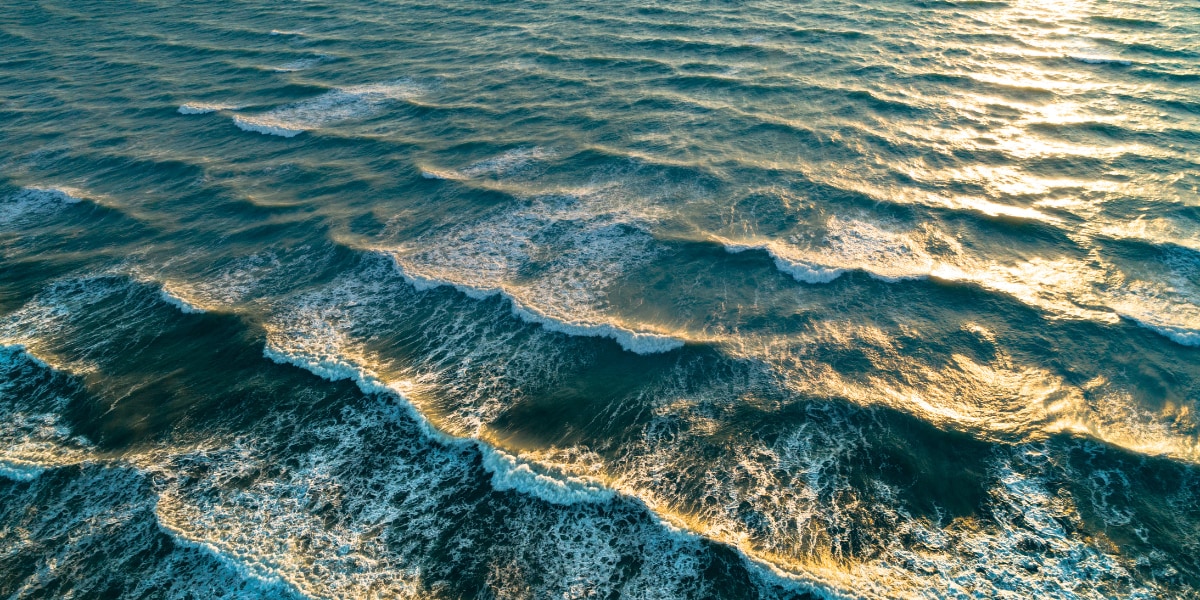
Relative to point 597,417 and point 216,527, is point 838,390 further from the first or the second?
point 216,527

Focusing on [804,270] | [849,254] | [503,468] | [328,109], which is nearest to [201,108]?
[328,109]

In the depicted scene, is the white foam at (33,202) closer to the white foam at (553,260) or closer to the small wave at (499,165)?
the small wave at (499,165)

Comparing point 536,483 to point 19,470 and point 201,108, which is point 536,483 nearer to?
point 19,470

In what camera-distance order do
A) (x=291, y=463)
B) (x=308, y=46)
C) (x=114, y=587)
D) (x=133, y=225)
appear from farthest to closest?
(x=308, y=46), (x=133, y=225), (x=291, y=463), (x=114, y=587)

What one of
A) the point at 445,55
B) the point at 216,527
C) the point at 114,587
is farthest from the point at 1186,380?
the point at 445,55

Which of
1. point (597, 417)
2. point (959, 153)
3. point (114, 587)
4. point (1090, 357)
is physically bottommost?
point (114, 587)

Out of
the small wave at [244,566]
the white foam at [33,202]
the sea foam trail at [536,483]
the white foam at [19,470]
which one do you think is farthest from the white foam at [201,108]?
the small wave at [244,566]

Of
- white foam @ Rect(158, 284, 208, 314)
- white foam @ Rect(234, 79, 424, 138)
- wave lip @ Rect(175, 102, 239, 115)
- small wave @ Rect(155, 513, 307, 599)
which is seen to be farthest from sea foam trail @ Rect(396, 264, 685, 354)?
wave lip @ Rect(175, 102, 239, 115)

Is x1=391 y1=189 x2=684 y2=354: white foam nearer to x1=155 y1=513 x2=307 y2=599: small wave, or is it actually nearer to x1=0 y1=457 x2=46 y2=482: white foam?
x1=155 y1=513 x2=307 y2=599: small wave
